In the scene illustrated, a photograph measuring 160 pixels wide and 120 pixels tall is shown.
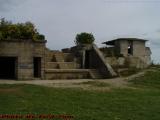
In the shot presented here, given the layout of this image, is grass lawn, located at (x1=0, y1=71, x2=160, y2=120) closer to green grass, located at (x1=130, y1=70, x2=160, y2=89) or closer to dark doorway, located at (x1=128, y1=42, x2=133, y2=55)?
green grass, located at (x1=130, y1=70, x2=160, y2=89)

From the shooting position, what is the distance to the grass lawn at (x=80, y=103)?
10.7m

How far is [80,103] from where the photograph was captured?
1288 cm

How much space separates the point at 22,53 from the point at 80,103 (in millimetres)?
11811

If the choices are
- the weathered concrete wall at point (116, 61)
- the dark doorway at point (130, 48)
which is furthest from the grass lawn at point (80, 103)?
the dark doorway at point (130, 48)

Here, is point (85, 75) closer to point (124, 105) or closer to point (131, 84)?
point (131, 84)

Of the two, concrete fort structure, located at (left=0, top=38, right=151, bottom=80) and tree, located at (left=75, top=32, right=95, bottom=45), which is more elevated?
tree, located at (left=75, top=32, right=95, bottom=45)

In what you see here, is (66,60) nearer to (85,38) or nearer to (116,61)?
(116,61)

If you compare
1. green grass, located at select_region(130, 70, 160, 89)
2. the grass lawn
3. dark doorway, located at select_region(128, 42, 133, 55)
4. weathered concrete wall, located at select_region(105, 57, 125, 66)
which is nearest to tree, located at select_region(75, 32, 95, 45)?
dark doorway, located at select_region(128, 42, 133, 55)

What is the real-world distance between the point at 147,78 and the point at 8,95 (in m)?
11.0

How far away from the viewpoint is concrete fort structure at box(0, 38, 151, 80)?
23875 millimetres

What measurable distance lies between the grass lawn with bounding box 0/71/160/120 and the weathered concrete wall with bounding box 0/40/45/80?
20.2 feet

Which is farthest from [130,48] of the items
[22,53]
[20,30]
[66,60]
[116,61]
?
[22,53]

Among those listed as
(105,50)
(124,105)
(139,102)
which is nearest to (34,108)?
(124,105)

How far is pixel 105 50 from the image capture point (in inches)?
1230
